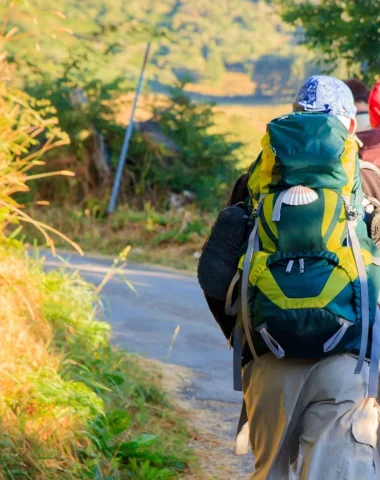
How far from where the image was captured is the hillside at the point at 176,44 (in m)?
19.1

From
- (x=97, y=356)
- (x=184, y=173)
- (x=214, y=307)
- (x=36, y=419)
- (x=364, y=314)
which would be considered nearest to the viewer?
(x=364, y=314)

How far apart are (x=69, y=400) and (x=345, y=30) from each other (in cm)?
1022

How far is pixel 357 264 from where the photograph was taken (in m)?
3.04

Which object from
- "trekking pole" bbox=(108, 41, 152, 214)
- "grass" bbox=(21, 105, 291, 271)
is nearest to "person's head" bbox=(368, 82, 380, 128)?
"grass" bbox=(21, 105, 291, 271)

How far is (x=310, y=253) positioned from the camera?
3041 mm

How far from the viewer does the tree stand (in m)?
13.5

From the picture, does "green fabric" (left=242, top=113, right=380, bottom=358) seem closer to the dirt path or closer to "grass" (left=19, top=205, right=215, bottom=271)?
the dirt path

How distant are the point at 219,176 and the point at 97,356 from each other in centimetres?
1334

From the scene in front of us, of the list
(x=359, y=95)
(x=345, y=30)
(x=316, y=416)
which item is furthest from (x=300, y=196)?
(x=345, y=30)

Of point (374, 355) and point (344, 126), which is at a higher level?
point (344, 126)

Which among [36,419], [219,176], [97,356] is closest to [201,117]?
[219,176]

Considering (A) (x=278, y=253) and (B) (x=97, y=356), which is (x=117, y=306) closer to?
(B) (x=97, y=356)

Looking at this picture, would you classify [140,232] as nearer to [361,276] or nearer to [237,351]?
[237,351]

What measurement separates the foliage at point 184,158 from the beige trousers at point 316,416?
14502 millimetres
